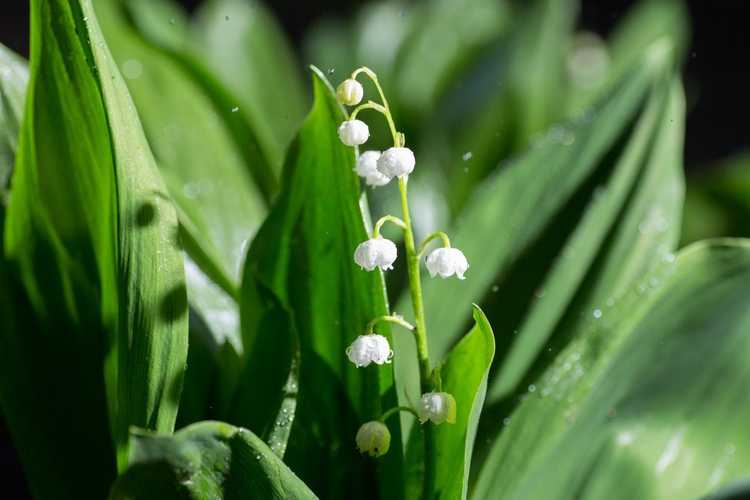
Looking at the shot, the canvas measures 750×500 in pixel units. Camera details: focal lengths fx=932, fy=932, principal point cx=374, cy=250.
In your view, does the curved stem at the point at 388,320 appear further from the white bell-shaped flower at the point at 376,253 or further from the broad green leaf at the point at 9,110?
the broad green leaf at the point at 9,110

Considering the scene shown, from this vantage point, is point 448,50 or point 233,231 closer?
point 233,231

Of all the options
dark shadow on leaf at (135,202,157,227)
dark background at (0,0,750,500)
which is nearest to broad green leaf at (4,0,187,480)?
dark shadow on leaf at (135,202,157,227)

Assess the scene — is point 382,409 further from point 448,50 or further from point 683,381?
point 448,50

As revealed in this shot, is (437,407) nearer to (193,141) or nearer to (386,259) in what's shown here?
(386,259)

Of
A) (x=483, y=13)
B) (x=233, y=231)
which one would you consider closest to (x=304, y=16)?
(x=483, y=13)

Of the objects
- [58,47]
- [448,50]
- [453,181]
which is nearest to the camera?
[58,47]

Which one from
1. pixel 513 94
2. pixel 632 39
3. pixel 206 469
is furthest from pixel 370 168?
pixel 632 39

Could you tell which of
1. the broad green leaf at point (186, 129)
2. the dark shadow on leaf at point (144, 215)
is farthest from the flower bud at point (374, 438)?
the broad green leaf at point (186, 129)
